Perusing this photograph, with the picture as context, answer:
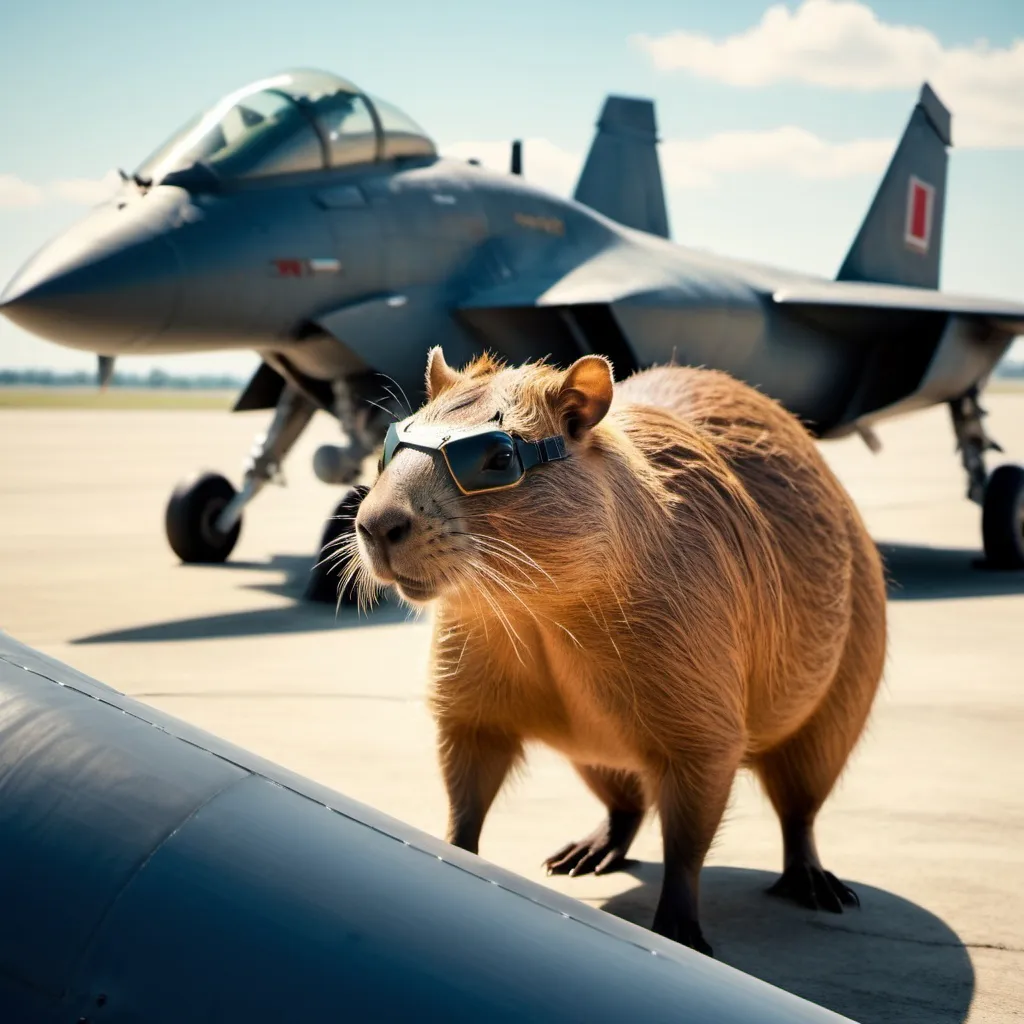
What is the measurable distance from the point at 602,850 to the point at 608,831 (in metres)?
0.06

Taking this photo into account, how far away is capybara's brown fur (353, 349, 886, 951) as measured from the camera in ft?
8.27

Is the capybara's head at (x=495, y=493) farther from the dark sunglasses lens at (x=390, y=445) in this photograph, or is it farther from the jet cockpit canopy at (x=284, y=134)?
the jet cockpit canopy at (x=284, y=134)

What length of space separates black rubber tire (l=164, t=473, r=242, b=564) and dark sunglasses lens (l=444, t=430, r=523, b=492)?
8050 mm

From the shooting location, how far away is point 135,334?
7.67m

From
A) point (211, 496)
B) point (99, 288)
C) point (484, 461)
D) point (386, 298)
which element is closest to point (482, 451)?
point (484, 461)

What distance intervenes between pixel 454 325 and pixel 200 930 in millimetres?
7535

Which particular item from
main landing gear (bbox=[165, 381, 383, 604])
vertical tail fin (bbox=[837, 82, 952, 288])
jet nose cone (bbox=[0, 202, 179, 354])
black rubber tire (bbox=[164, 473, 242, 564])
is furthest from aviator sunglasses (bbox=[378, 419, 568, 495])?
vertical tail fin (bbox=[837, 82, 952, 288])

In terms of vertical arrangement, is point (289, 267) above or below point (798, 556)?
below

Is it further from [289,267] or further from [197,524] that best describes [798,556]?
[197,524]

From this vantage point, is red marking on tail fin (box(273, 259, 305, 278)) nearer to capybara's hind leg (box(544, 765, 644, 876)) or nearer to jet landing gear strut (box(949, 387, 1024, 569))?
capybara's hind leg (box(544, 765, 644, 876))

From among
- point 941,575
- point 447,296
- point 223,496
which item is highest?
point 447,296

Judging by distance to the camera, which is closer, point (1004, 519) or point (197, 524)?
point (197, 524)

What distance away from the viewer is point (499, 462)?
2.50 metres

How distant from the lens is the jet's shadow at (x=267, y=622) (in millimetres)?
7199
